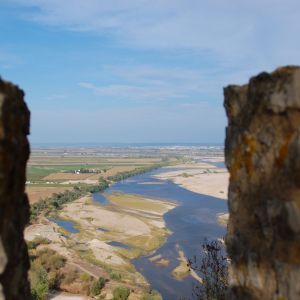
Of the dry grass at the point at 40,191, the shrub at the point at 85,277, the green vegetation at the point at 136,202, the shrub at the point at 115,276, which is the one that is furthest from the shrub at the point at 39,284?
the dry grass at the point at 40,191

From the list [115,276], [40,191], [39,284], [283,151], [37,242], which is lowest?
[40,191]

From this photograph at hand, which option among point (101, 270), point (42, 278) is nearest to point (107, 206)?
point (101, 270)

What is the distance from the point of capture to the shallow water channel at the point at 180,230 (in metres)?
32.9

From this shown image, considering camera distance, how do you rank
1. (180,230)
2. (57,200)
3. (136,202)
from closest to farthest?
(180,230) → (136,202) → (57,200)

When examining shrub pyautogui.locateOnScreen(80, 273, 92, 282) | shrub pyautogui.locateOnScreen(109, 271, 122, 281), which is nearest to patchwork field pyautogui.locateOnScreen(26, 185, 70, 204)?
shrub pyautogui.locateOnScreen(109, 271, 122, 281)

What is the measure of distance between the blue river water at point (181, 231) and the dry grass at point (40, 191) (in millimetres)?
11087

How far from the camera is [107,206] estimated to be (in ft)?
221

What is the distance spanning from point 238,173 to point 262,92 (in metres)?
1.77

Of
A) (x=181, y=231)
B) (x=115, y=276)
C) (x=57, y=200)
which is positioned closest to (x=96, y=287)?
(x=115, y=276)

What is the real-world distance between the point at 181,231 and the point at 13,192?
43.3m

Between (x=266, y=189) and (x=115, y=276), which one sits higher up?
(x=266, y=189)

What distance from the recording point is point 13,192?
7.82m

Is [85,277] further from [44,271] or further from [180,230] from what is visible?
[180,230]

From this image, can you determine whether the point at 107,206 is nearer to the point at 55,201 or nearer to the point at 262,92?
the point at 55,201
